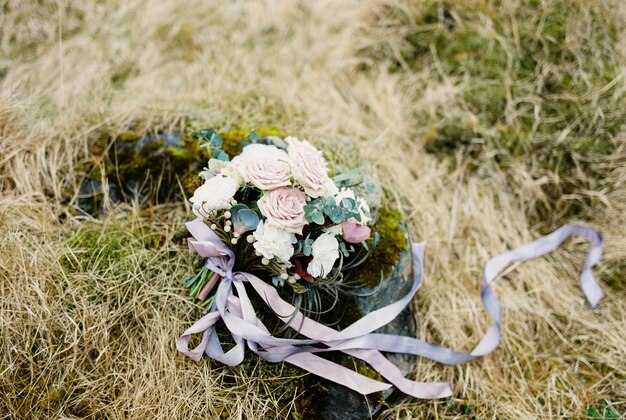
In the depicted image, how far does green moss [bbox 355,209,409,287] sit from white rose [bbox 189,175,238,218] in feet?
2.42

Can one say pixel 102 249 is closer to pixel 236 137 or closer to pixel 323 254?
pixel 236 137

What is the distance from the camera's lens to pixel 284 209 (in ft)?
5.62

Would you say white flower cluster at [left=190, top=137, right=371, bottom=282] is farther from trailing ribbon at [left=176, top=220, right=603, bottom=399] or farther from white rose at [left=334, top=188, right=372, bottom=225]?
trailing ribbon at [left=176, top=220, right=603, bottom=399]

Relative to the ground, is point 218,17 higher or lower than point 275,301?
higher

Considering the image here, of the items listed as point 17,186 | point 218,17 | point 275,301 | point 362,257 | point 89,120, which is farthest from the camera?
point 218,17

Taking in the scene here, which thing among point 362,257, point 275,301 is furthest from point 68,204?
point 362,257

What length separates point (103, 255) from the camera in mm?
2182

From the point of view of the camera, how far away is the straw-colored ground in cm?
201

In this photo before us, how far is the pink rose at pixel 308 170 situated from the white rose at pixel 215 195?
9.8 inches

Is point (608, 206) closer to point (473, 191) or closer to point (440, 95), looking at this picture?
point (473, 191)

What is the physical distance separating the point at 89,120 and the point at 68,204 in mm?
529

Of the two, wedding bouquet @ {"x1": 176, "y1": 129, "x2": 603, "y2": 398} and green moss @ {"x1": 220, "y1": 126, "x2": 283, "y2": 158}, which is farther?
green moss @ {"x1": 220, "y1": 126, "x2": 283, "y2": 158}

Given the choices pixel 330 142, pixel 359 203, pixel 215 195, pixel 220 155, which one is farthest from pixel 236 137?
pixel 359 203

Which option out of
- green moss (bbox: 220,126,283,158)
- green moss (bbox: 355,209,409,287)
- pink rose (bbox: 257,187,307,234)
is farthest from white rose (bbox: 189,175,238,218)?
green moss (bbox: 355,209,409,287)
